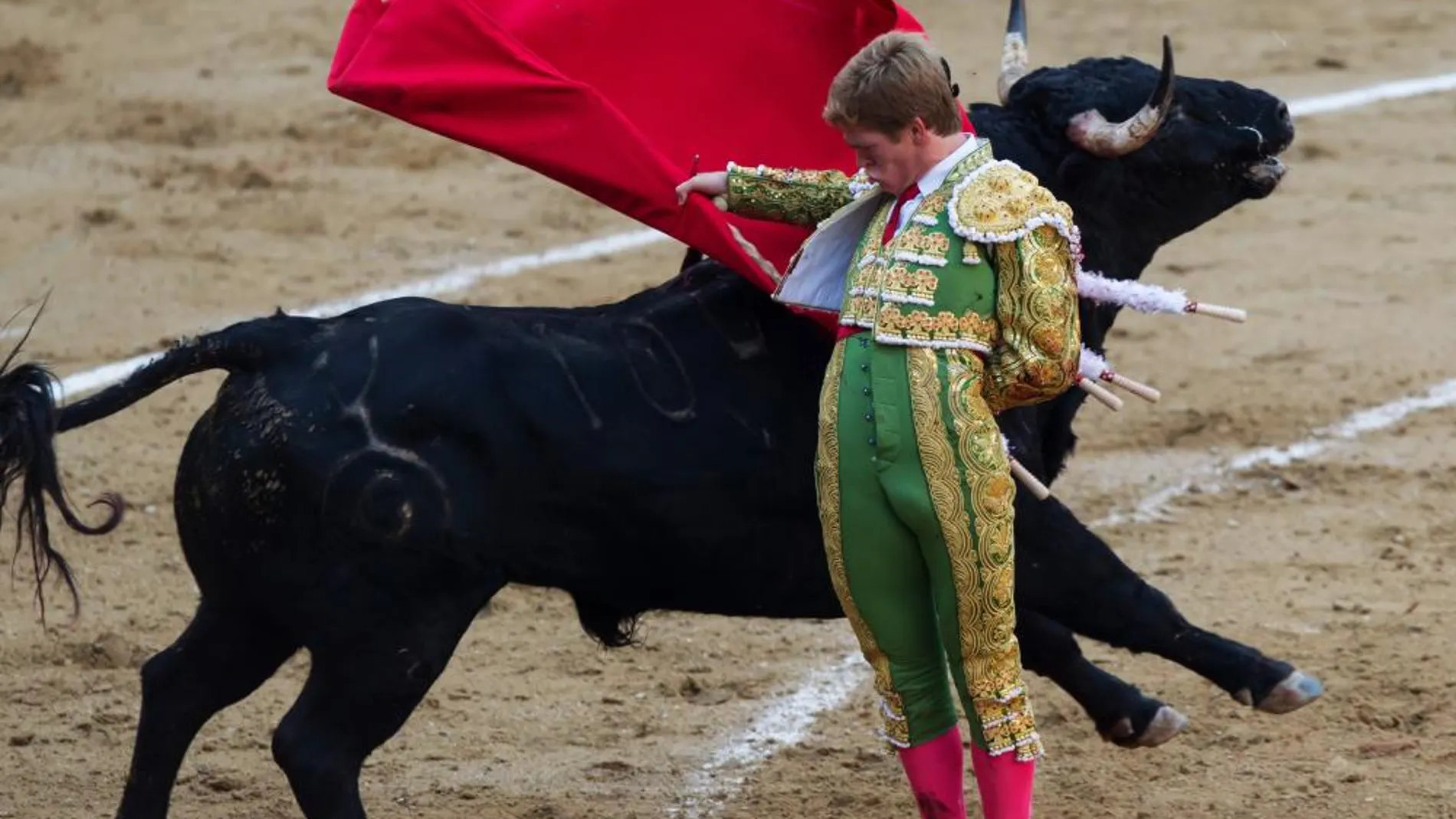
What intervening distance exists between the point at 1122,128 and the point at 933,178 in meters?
0.74

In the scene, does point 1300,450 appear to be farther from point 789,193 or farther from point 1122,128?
point 789,193

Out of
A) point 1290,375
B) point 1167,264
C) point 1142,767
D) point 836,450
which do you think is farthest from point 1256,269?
point 836,450

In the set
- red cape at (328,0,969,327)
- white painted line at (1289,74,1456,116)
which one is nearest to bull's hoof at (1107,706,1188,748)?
red cape at (328,0,969,327)

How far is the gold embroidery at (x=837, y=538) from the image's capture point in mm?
3748

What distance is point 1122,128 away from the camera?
4.29 metres

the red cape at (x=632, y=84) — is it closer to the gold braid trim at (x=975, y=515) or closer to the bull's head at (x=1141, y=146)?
the bull's head at (x=1141, y=146)

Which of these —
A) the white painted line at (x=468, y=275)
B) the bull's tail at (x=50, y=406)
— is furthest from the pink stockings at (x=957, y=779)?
the white painted line at (x=468, y=275)

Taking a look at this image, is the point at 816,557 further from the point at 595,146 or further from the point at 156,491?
the point at 156,491

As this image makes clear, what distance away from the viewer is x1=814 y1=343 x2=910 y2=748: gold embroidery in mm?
3748

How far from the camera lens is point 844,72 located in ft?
11.8

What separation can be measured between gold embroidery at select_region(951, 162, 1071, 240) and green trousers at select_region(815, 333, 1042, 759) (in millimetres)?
201

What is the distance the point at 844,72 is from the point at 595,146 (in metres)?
0.70

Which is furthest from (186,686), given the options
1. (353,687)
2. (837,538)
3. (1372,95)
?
(1372,95)

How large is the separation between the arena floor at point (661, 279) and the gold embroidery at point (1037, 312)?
4.46 ft
